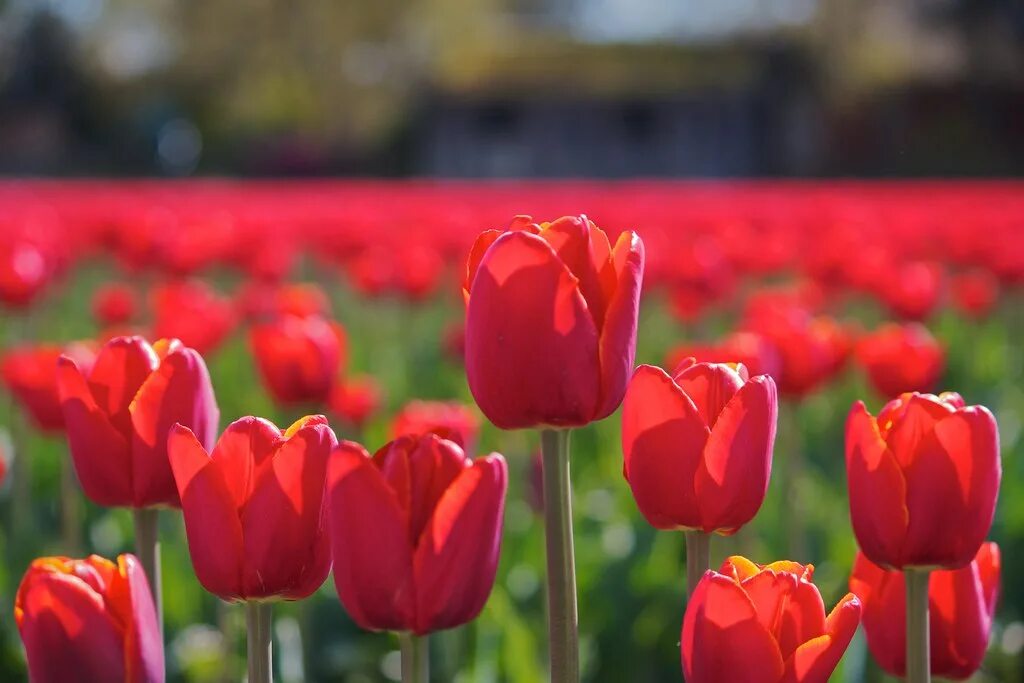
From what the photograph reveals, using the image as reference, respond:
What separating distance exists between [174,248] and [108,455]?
347 cm

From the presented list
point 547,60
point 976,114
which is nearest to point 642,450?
point 547,60

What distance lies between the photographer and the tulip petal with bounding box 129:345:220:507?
4.07 ft

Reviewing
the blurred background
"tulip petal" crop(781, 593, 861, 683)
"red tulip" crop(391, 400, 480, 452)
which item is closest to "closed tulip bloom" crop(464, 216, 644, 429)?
"tulip petal" crop(781, 593, 861, 683)

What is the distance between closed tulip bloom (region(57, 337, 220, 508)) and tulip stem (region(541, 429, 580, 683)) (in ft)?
1.23

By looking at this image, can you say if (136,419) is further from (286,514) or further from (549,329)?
(549,329)

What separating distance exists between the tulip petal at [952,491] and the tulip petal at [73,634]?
69 cm

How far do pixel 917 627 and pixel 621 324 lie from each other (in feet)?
1.27

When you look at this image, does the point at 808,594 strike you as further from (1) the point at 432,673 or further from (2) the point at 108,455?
(1) the point at 432,673

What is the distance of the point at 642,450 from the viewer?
1.14m

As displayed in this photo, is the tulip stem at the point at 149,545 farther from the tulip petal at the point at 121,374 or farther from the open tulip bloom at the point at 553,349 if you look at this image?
the open tulip bloom at the point at 553,349

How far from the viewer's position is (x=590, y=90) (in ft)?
109

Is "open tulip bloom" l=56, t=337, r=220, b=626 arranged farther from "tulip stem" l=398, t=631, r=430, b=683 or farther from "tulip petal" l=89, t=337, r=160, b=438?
"tulip stem" l=398, t=631, r=430, b=683

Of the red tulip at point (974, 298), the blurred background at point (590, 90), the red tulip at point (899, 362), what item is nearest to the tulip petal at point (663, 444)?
the red tulip at point (899, 362)

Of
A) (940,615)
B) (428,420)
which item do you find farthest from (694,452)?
(428,420)
